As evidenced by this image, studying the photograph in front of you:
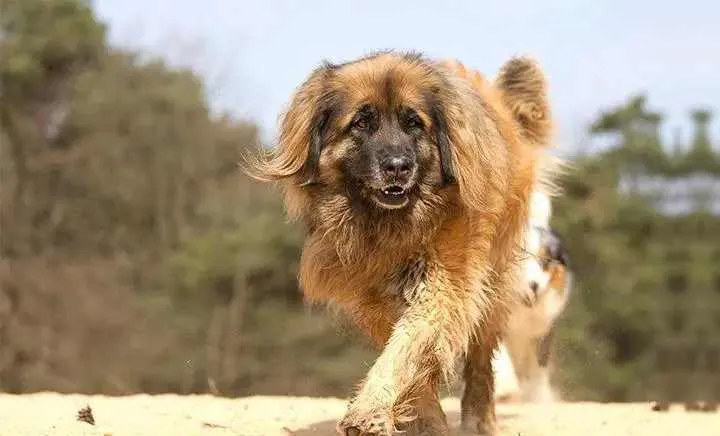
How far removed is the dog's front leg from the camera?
6.36 metres

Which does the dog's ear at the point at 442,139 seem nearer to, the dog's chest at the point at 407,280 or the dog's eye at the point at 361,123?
the dog's eye at the point at 361,123

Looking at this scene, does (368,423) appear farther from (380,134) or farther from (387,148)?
(380,134)

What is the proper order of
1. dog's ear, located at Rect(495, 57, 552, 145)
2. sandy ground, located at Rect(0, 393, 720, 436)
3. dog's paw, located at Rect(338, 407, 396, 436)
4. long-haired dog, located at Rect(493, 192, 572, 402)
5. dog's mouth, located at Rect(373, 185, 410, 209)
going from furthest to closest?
long-haired dog, located at Rect(493, 192, 572, 402) → dog's ear, located at Rect(495, 57, 552, 145) → sandy ground, located at Rect(0, 393, 720, 436) → dog's mouth, located at Rect(373, 185, 410, 209) → dog's paw, located at Rect(338, 407, 396, 436)

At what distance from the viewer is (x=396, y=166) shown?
22.7 ft

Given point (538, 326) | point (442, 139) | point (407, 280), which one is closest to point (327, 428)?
point (407, 280)

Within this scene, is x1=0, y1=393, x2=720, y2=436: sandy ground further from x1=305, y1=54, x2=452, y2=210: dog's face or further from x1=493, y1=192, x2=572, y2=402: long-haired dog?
x1=305, y1=54, x2=452, y2=210: dog's face

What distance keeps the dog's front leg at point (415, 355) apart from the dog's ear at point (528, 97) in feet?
7.57

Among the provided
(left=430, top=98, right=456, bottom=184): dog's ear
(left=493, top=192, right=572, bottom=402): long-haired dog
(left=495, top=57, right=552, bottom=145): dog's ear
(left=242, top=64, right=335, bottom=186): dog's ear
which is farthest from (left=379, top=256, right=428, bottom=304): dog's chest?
(left=493, top=192, right=572, bottom=402): long-haired dog

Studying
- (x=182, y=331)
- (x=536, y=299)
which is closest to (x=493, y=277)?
(x=536, y=299)

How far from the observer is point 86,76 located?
108 ft

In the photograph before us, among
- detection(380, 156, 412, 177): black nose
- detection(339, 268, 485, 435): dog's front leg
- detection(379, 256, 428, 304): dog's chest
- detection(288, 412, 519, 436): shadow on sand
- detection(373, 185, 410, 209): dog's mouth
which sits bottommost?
detection(288, 412, 519, 436): shadow on sand

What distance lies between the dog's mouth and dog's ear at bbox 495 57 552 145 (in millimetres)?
2216

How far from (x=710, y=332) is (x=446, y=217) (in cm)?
601

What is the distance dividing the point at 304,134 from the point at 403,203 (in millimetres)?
941
